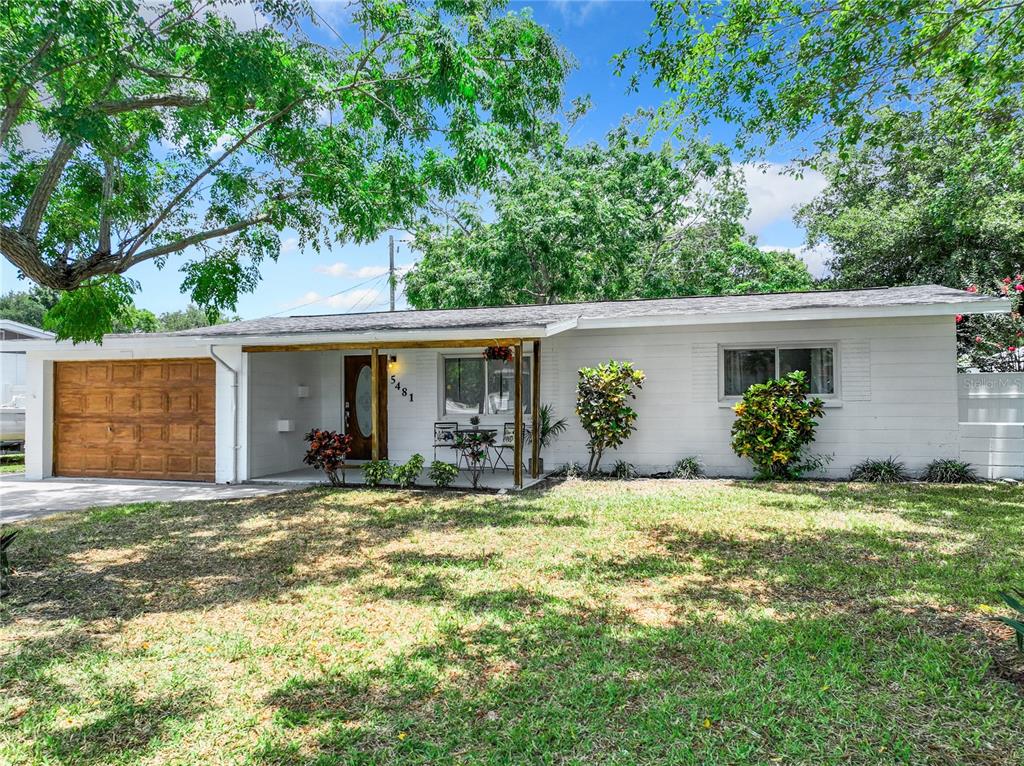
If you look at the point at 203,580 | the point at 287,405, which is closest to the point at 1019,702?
the point at 203,580

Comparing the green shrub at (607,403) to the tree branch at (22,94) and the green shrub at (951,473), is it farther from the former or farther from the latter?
the tree branch at (22,94)

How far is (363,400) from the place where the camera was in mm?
12227

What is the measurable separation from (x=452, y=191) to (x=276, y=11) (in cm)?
293

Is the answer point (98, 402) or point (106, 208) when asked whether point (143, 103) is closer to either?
point (106, 208)


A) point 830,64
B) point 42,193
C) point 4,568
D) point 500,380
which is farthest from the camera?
point 500,380

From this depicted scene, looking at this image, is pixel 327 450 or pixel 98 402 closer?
pixel 327 450

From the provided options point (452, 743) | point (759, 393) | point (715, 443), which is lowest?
point (452, 743)

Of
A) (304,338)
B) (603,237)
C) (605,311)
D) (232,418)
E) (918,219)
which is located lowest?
(232,418)

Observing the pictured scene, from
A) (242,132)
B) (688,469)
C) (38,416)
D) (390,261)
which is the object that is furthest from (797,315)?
(390,261)

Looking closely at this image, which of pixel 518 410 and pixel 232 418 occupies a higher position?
pixel 518 410

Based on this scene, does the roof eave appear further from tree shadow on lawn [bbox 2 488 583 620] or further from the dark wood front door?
the dark wood front door

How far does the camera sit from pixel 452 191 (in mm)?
8727

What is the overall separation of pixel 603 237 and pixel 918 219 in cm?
802

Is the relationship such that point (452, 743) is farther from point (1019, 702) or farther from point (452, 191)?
point (452, 191)
